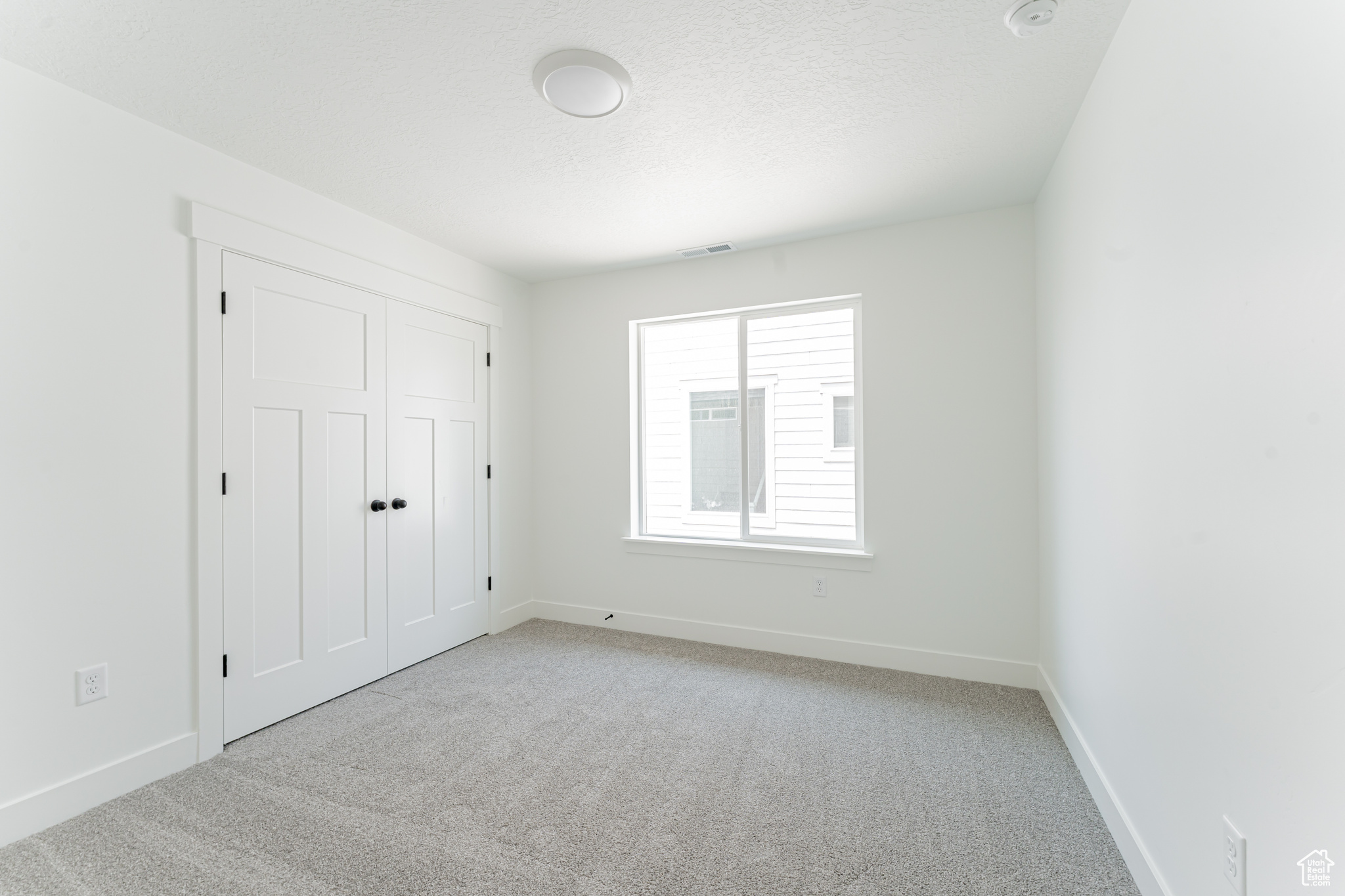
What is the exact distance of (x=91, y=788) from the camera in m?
2.01

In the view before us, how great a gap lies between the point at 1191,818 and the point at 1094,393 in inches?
51.2

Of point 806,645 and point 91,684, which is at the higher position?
point 91,684

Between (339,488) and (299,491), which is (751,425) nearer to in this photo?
(339,488)

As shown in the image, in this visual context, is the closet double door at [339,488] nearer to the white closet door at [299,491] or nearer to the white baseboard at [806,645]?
the white closet door at [299,491]

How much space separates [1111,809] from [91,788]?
3.48 meters

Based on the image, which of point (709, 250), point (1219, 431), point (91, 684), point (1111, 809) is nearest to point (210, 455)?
point (91, 684)

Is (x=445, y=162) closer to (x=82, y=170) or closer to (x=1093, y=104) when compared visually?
(x=82, y=170)

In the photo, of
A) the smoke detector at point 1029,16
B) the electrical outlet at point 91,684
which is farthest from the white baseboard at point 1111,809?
the electrical outlet at point 91,684

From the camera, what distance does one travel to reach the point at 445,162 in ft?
8.21

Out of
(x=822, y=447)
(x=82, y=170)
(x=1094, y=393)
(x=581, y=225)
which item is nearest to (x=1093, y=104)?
(x=1094, y=393)

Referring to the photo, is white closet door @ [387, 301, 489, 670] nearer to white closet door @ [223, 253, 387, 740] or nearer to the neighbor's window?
white closet door @ [223, 253, 387, 740]

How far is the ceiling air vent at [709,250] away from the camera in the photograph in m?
3.52

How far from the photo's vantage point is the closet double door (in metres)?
2.51

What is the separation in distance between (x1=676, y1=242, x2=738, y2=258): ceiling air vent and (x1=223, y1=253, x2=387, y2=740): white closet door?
6.02 ft
